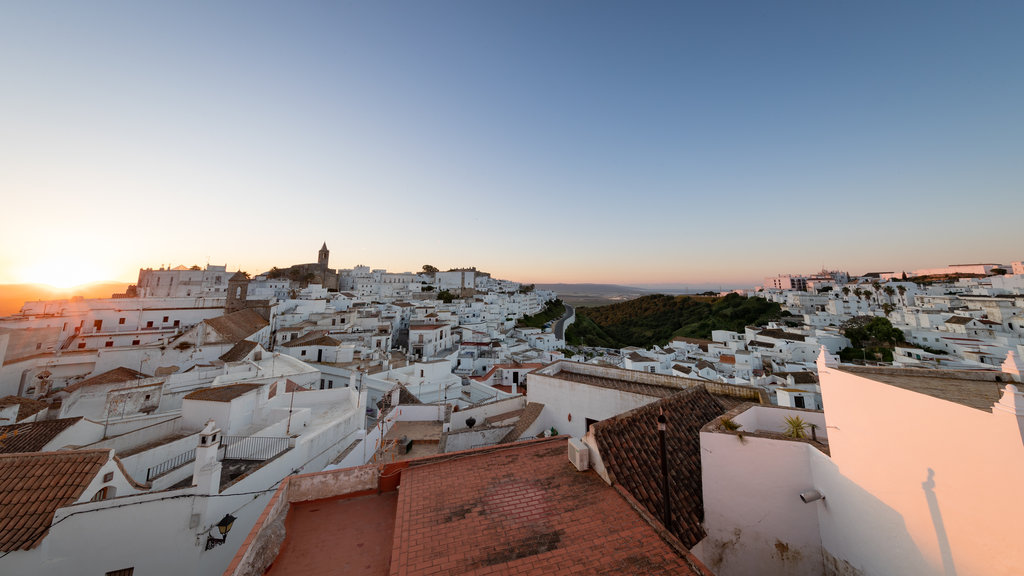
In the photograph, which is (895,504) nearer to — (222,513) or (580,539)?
(580,539)

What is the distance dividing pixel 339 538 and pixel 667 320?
3198 inches

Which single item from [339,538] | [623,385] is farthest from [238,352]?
[623,385]

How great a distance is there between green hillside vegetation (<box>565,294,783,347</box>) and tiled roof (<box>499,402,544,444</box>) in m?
43.1

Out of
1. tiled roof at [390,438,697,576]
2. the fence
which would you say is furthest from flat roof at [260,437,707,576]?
the fence

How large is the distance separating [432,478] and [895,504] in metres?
5.89

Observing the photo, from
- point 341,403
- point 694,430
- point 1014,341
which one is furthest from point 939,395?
point 1014,341

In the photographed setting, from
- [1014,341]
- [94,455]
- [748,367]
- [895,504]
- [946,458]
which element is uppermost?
[946,458]

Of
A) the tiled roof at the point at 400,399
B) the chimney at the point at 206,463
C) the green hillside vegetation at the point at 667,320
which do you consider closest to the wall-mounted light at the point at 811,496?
the chimney at the point at 206,463

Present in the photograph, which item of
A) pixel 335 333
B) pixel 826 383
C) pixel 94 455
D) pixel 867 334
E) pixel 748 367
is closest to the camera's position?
pixel 826 383

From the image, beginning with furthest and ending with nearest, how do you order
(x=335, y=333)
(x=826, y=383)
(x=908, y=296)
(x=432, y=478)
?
1. (x=908, y=296)
2. (x=335, y=333)
3. (x=432, y=478)
4. (x=826, y=383)

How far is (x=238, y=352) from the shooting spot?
22.0 m

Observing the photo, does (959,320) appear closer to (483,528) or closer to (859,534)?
(859,534)

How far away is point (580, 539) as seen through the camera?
156 inches

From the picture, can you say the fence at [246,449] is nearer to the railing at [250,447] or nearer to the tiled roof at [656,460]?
the railing at [250,447]
